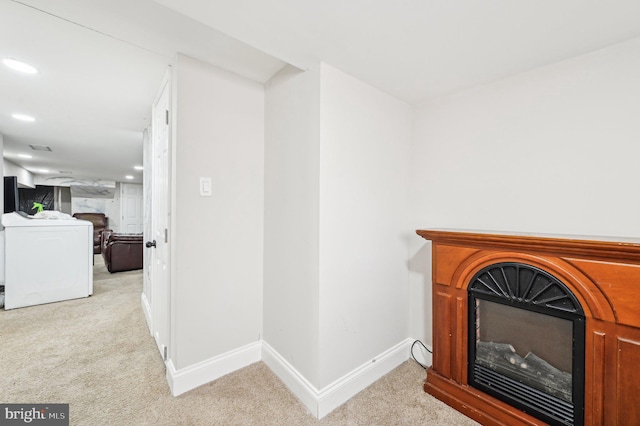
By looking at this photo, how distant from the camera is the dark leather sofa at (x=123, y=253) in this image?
16.0 feet

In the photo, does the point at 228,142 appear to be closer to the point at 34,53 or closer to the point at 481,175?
the point at 34,53

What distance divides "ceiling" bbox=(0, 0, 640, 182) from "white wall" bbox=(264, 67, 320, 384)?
228mm

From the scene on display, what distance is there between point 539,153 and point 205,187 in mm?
2150

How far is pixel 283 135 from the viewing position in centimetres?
184

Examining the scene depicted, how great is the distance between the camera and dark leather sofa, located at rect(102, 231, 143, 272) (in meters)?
4.87

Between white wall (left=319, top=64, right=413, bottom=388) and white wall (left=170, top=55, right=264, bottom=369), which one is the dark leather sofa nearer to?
white wall (left=170, top=55, right=264, bottom=369)

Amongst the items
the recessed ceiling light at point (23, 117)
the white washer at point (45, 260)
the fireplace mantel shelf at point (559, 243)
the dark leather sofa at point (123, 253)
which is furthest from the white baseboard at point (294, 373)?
the dark leather sofa at point (123, 253)

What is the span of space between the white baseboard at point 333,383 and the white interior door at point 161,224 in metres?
0.80

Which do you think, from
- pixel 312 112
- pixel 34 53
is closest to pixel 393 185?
pixel 312 112

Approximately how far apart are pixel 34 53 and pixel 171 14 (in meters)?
1.21

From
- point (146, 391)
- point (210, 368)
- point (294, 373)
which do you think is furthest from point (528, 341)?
point (146, 391)

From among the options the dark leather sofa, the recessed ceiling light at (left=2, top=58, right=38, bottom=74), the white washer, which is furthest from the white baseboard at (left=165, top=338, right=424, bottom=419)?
the dark leather sofa

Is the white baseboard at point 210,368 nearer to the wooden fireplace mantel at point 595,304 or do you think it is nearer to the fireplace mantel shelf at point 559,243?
the wooden fireplace mantel at point 595,304

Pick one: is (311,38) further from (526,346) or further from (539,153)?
(526,346)
